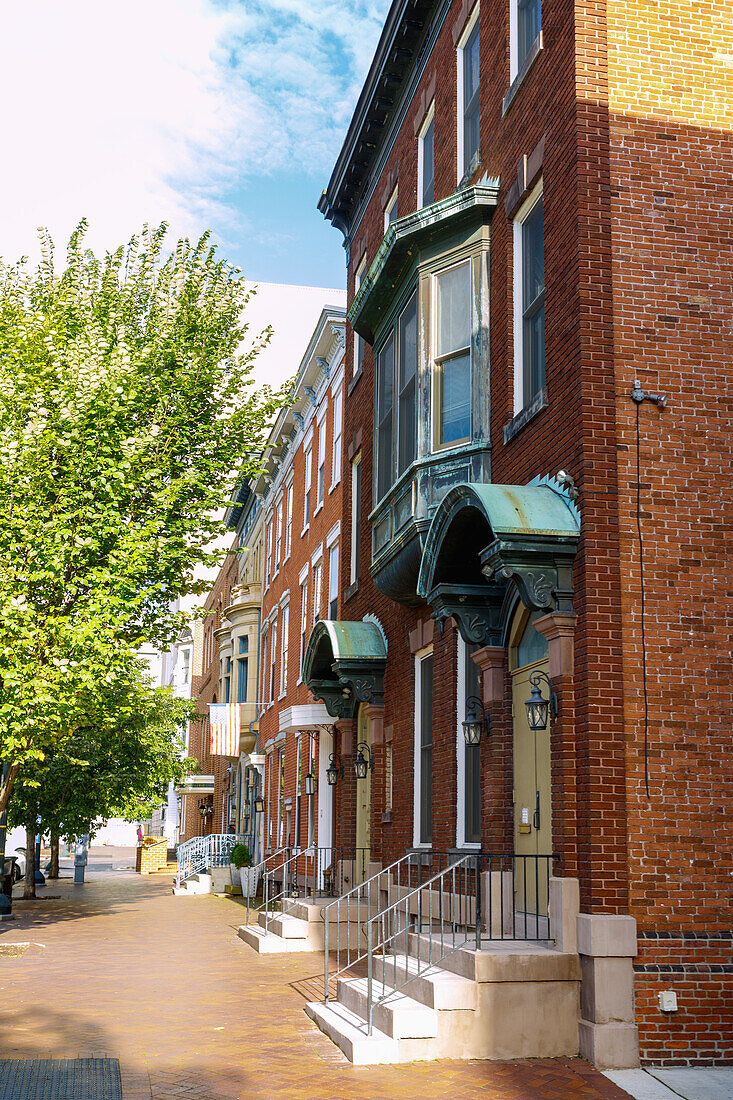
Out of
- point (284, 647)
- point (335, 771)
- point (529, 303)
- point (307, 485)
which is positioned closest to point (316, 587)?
point (307, 485)

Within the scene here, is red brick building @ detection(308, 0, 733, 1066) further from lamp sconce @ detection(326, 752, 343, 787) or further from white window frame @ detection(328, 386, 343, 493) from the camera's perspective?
white window frame @ detection(328, 386, 343, 493)

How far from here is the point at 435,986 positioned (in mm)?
Answer: 9281

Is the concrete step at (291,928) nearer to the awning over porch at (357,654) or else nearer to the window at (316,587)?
the awning over porch at (357,654)

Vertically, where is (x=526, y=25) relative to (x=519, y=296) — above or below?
above

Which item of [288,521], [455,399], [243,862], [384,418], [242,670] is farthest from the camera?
[242,670]

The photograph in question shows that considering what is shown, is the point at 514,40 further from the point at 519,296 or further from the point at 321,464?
the point at 321,464

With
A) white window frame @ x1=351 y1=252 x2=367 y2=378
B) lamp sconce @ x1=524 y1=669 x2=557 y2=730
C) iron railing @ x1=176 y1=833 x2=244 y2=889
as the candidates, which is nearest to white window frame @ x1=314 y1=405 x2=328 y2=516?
white window frame @ x1=351 y1=252 x2=367 y2=378

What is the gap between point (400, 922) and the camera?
15.1 metres

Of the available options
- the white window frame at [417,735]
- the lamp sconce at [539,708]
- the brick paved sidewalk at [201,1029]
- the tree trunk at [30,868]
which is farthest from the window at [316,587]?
the lamp sconce at [539,708]

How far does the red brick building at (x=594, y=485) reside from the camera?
9.29 m

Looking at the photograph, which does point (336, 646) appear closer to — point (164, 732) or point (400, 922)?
point (400, 922)

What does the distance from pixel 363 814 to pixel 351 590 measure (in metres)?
4.04

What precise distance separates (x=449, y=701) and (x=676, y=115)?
711cm

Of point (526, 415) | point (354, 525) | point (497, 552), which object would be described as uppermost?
point (354, 525)
